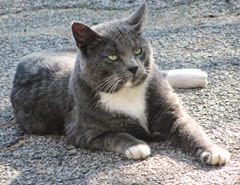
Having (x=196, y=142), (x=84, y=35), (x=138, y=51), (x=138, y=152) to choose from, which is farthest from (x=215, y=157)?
(x=84, y=35)

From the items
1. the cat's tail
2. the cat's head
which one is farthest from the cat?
the cat's tail

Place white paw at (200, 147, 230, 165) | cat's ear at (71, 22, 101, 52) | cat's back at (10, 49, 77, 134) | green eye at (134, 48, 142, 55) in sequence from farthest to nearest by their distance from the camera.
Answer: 1. cat's back at (10, 49, 77, 134)
2. green eye at (134, 48, 142, 55)
3. cat's ear at (71, 22, 101, 52)
4. white paw at (200, 147, 230, 165)

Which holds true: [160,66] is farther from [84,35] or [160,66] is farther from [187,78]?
[84,35]

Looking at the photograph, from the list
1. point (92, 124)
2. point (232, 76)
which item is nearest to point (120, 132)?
point (92, 124)

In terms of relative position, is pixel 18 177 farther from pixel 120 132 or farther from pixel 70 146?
pixel 120 132

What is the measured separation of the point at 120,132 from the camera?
12.5 ft

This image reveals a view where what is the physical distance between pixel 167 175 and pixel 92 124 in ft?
2.43

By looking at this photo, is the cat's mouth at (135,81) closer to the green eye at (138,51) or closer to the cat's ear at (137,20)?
the green eye at (138,51)

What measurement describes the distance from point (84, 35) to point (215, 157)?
1181mm

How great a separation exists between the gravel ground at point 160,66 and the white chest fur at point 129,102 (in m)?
0.24

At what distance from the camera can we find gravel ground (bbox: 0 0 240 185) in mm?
3447

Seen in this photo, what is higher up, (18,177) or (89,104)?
(89,104)

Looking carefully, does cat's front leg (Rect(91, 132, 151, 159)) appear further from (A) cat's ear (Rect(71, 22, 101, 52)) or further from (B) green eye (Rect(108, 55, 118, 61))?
(A) cat's ear (Rect(71, 22, 101, 52))

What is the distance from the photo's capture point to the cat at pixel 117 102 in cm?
366
